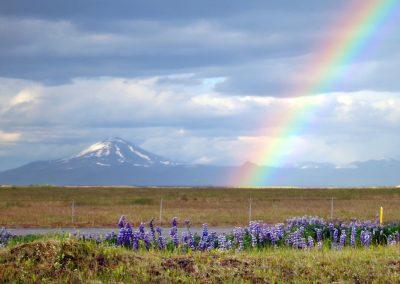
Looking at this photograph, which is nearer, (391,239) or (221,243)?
(221,243)

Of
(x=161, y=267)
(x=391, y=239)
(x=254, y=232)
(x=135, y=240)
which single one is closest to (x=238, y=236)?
(x=254, y=232)

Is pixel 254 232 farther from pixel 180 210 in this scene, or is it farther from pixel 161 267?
pixel 180 210

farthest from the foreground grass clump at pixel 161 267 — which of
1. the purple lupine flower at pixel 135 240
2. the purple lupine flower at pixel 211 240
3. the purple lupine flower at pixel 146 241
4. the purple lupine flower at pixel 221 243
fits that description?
the purple lupine flower at pixel 211 240

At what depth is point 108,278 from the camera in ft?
36.6

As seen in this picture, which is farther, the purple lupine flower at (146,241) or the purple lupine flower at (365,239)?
the purple lupine flower at (365,239)

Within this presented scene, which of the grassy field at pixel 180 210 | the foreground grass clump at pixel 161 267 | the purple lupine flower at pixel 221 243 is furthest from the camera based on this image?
the grassy field at pixel 180 210

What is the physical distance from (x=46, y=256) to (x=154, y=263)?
1778 millimetres

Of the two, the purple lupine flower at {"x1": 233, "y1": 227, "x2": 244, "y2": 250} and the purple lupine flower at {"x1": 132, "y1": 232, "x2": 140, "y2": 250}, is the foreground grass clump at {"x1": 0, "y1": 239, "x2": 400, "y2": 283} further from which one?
the purple lupine flower at {"x1": 233, "y1": 227, "x2": 244, "y2": 250}

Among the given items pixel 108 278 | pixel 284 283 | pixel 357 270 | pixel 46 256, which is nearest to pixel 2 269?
pixel 46 256

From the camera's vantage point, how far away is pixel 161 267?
38.4 ft

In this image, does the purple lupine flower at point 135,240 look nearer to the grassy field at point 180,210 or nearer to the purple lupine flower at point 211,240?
the purple lupine flower at point 211,240

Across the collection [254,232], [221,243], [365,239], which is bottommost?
[221,243]

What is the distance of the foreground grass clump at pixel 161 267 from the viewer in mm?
11180

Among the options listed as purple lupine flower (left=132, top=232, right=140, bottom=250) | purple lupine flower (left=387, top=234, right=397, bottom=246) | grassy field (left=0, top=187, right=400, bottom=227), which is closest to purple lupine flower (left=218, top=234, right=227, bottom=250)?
purple lupine flower (left=132, top=232, right=140, bottom=250)
